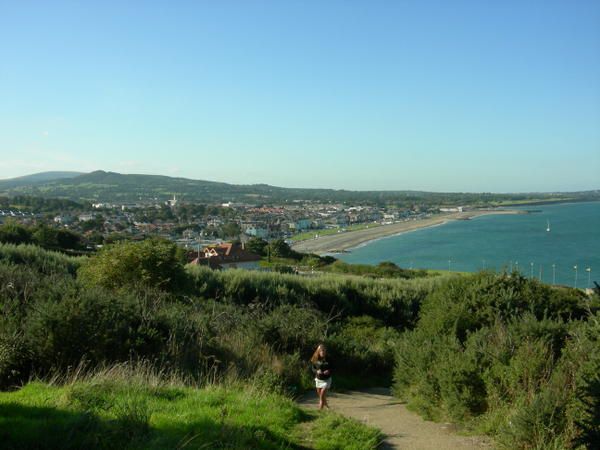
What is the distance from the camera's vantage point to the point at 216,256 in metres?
37.4

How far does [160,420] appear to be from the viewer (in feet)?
16.0

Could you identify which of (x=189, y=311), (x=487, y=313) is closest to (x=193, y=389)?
(x=189, y=311)

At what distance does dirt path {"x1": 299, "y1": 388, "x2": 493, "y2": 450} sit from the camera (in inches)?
228

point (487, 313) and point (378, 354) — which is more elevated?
point (487, 313)

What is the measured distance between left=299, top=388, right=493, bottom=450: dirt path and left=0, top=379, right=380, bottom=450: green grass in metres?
0.48

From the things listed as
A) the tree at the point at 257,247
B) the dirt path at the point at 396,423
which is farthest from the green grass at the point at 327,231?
the dirt path at the point at 396,423

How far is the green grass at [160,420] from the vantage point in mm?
4141

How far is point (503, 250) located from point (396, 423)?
65777 millimetres

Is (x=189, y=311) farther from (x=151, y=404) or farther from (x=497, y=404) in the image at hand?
(x=497, y=404)

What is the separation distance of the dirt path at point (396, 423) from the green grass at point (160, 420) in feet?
1.58

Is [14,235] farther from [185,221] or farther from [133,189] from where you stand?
[133,189]

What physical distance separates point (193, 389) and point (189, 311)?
165 inches

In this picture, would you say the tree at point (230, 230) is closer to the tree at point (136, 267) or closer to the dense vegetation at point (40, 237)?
the dense vegetation at point (40, 237)

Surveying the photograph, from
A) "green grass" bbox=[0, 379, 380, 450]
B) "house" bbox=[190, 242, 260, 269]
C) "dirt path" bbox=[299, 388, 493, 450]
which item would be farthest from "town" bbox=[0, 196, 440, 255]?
"green grass" bbox=[0, 379, 380, 450]
